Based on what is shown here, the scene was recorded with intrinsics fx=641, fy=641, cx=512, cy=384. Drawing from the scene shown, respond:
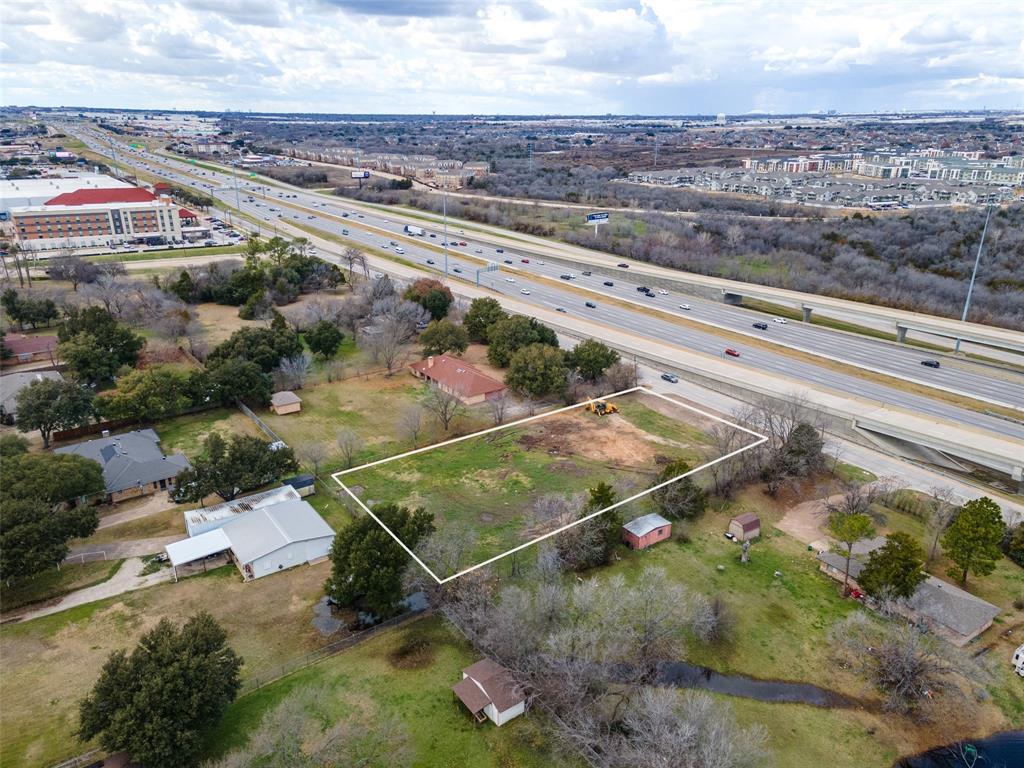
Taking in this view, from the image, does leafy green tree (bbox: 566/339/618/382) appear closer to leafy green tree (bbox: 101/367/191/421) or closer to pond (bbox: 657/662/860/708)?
pond (bbox: 657/662/860/708)

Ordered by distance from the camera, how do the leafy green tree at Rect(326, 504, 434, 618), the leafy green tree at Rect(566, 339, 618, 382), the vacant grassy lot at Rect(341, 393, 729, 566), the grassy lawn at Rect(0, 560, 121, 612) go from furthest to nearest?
the leafy green tree at Rect(566, 339, 618, 382), the vacant grassy lot at Rect(341, 393, 729, 566), the grassy lawn at Rect(0, 560, 121, 612), the leafy green tree at Rect(326, 504, 434, 618)

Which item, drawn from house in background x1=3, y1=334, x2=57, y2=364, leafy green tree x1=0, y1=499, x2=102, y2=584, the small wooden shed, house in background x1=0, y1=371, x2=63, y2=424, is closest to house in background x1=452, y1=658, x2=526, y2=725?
the small wooden shed

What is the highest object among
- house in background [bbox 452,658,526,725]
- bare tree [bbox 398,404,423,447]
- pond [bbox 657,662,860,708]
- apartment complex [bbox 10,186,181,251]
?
apartment complex [bbox 10,186,181,251]

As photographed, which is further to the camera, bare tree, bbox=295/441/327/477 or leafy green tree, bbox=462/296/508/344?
leafy green tree, bbox=462/296/508/344

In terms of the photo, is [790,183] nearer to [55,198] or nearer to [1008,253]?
[1008,253]

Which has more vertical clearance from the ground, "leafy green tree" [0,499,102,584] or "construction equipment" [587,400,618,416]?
"construction equipment" [587,400,618,416]

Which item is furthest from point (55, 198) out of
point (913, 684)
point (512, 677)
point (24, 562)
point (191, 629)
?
point (913, 684)

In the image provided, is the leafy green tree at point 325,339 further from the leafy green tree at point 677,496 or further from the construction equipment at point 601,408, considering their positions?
the leafy green tree at point 677,496

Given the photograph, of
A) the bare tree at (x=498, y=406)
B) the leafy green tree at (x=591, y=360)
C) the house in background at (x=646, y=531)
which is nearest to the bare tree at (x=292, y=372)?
the bare tree at (x=498, y=406)
